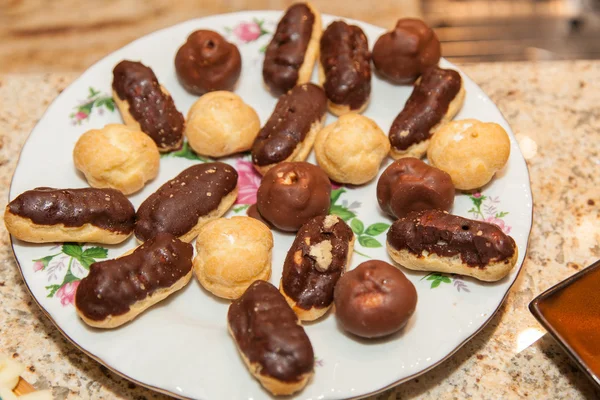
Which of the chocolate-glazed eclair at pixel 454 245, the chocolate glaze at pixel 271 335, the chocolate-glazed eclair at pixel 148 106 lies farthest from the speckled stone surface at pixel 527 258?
the chocolate-glazed eclair at pixel 148 106

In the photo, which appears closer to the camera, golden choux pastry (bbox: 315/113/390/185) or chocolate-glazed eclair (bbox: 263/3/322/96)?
golden choux pastry (bbox: 315/113/390/185)

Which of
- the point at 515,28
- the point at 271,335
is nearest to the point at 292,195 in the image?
the point at 271,335

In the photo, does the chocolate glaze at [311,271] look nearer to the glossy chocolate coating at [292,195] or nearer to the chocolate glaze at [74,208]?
the glossy chocolate coating at [292,195]

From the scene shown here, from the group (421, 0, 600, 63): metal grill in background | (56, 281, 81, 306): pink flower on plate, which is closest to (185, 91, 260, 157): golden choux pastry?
(56, 281, 81, 306): pink flower on plate

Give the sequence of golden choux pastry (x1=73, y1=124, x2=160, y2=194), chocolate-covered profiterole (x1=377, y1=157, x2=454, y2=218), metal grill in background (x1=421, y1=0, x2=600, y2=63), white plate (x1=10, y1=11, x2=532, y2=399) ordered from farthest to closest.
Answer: metal grill in background (x1=421, y1=0, x2=600, y2=63) → golden choux pastry (x1=73, y1=124, x2=160, y2=194) → chocolate-covered profiterole (x1=377, y1=157, x2=454, y2=218) → white plate (x1=10, y1=11, x2=532, y2=399)

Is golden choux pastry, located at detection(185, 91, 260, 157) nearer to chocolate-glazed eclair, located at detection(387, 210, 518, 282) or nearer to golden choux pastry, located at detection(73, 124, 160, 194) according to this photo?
golden choux pastry, located at detection(73, 124, 160, 194)

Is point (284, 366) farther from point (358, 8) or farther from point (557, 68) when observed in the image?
point (358, 8)
